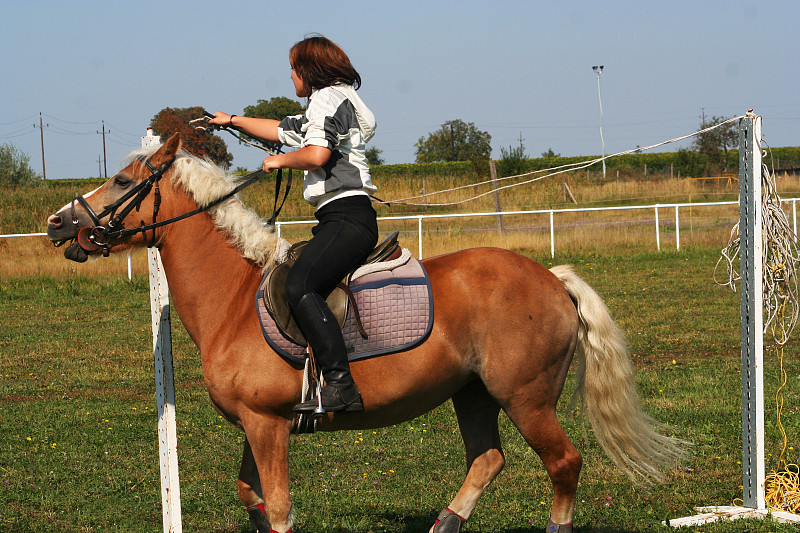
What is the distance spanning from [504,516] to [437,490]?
74cm

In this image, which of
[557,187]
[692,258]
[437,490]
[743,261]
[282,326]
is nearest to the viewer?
[282,326]

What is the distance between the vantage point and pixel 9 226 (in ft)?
82.3

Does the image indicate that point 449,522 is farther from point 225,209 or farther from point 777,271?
point 777,271

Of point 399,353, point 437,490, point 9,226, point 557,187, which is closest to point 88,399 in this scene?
point 437,490

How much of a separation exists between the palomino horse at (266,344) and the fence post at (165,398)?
139 millimetres

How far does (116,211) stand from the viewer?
438cm

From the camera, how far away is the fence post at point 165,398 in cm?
456

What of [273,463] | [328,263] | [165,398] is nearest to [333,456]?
[165,398]

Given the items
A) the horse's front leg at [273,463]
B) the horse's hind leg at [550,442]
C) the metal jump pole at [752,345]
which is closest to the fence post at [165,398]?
the horse's front leg at [273,463]

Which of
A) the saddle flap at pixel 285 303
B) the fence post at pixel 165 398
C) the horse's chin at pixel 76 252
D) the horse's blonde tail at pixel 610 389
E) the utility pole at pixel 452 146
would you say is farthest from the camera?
the utility pole at pixel 452 146

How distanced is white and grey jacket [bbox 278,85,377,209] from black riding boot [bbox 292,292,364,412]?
61 centimetres

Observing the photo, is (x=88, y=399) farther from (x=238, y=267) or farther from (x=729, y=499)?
(x=729, y=499)

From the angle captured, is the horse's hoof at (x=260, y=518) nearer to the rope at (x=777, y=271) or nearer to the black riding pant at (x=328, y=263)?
the black riding pant at (x=328, y=263)

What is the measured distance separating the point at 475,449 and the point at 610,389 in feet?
3.01
